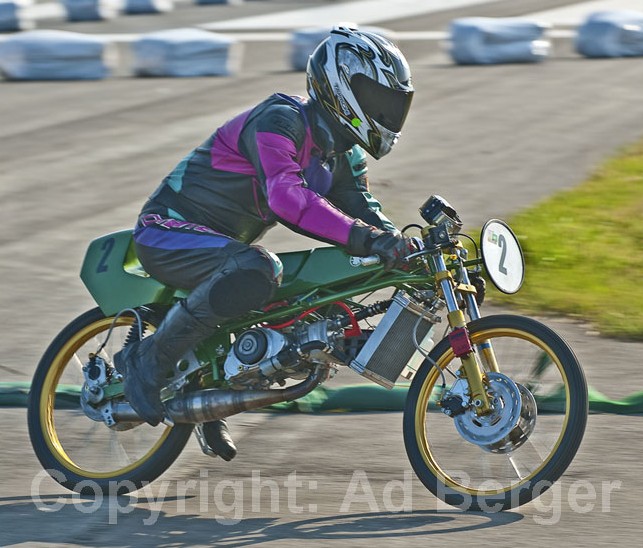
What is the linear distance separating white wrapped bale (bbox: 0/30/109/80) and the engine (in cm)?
1356

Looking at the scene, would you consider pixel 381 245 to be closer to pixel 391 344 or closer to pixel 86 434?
pixel 391 344

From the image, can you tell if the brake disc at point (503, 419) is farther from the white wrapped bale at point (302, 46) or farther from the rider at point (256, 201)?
the white wrapped bale at point (302, 46)

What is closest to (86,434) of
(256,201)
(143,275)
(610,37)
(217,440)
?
(217,440)

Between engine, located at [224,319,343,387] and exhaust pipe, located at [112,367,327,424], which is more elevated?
engine, located at [224,319,343,387]

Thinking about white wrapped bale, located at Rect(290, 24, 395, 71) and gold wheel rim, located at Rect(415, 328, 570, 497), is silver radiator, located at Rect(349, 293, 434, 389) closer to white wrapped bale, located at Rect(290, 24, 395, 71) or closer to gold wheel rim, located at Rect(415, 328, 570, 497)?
gold wheel rim, located at Rect(415, 328, 570, 497)

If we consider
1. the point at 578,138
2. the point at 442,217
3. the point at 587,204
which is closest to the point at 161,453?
the point at 442,217

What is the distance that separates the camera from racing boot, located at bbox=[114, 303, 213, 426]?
5637mm

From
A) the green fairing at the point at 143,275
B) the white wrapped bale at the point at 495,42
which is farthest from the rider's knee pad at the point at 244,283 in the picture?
the white wrapped bale at the point at 495,42

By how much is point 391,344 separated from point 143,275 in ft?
4.19

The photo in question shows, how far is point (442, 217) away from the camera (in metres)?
5.49

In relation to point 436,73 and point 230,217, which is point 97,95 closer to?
point 436,73

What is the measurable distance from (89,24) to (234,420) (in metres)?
18.9

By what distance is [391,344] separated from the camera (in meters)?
5.52

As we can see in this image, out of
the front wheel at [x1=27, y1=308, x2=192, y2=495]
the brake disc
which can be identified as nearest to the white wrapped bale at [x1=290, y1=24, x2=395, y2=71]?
the front wheel at [x1=27, y1=308, x2=192, y2=495]
